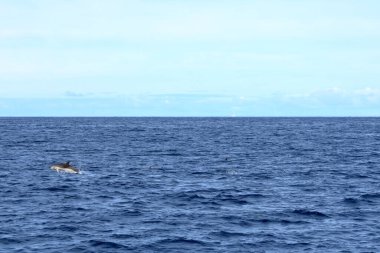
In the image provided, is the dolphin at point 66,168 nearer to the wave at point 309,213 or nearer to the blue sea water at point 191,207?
the blue sea water at point 191,207

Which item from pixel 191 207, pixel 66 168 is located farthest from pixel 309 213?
pixel 66 168

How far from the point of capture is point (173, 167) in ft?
199

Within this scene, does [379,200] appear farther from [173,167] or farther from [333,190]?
[173,167]

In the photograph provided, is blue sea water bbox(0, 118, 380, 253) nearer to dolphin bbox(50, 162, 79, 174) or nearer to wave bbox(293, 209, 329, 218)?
wave bbox(293, 209, 329, 218)

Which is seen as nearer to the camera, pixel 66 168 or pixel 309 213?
pixel 309 213

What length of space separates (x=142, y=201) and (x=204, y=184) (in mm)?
9180

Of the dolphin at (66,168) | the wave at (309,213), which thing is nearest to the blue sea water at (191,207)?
the wave at (309,213)

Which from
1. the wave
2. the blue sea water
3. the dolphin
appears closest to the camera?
the blue sea water

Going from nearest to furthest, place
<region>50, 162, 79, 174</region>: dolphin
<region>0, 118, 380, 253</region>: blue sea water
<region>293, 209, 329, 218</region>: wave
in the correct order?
<region>0, 118, 380, 253</region>: blue sea water, <region>293, 209, 329, 218</region>: wave, <region>50, 162, 79, 174</region>: dolphin

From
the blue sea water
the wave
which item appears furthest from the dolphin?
the wave

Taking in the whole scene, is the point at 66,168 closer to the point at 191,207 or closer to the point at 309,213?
the point at 191,207

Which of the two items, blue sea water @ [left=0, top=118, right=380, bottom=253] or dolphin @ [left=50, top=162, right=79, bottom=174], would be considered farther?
dolphin @ [left=50, top=162, right=79, bottom=174]

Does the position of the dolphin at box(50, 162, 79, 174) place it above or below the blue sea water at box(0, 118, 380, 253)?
above

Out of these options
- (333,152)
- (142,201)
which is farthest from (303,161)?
(142,201)
